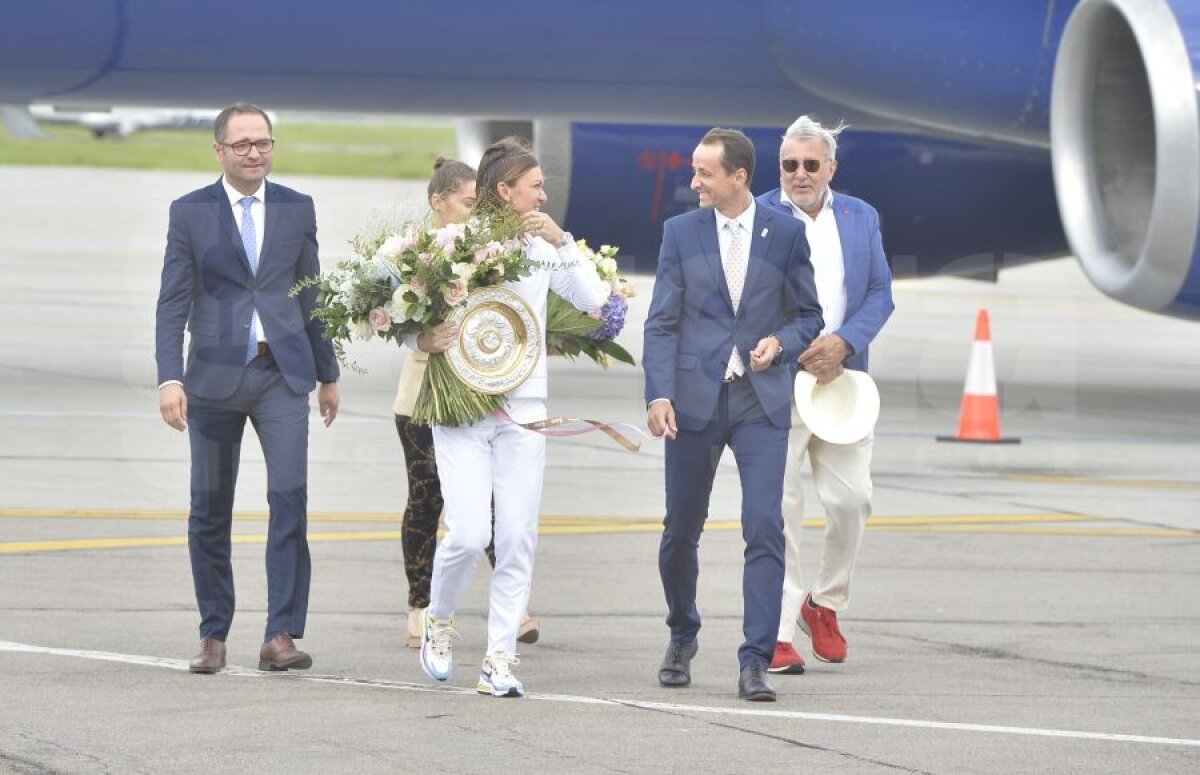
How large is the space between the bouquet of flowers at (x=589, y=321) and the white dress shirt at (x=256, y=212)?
829 millimetres

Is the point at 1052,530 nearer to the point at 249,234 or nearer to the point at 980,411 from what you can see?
the point at 980,411

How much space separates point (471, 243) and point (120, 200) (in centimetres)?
3369

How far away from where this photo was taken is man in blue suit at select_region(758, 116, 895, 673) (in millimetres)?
6953

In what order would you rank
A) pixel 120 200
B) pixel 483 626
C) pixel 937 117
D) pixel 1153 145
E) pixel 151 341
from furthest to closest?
pixel 120 200 → pixel 151 341 → pixel 937 117 → pixel 1153 145 → pixel 483 626

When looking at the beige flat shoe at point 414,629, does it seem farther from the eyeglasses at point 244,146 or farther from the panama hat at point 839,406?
the eyeglasses at point 244,146

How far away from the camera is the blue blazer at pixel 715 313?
21.2 feet

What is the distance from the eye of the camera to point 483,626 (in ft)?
24.2

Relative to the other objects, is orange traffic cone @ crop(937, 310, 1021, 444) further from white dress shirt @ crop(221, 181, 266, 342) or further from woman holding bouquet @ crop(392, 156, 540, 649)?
white dress shirt @ crop(221, 181, 266, 342)

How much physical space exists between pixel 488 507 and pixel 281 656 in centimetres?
72

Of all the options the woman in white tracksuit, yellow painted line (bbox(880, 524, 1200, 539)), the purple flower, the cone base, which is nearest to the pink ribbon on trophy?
the woman in white tracksuit

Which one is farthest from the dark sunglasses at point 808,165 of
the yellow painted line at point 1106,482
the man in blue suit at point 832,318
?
the yellow painted line at point 1106,482

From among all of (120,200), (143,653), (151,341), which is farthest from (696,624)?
(120,200)

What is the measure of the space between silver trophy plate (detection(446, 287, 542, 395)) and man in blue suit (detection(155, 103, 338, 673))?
58cm

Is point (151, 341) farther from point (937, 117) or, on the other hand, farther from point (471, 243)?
point (471, 243)
